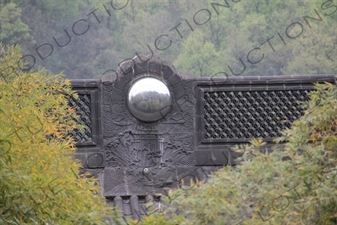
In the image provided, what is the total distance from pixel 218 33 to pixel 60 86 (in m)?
31.4

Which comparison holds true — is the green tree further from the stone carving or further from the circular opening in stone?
the circular opening in stone

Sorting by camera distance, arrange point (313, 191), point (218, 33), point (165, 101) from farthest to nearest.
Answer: point (218, 33), point (165, 101), point (313, 191)

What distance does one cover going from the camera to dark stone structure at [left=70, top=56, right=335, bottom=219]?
381 inches

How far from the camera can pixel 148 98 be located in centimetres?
964

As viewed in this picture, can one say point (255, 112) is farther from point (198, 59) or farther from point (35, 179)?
point (198, 59)

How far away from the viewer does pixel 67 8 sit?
3903 cm

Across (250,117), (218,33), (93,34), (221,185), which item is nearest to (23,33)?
(93,34)

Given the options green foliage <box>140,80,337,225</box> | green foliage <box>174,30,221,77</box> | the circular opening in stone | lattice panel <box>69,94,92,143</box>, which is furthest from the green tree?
green foliage <box>140,80,337,225</box>

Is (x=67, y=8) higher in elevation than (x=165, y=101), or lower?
higher

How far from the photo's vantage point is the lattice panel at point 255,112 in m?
10.1

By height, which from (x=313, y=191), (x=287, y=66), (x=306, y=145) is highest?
(x=287, y=66)

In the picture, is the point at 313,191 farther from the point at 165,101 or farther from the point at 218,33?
the point at 218,33

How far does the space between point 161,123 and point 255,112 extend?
3.55ft

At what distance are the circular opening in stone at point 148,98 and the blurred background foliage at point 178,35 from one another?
23.4 m
